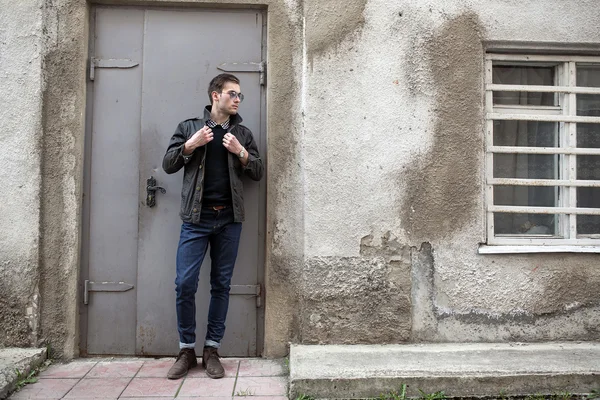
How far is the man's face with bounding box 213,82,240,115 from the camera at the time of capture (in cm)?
380

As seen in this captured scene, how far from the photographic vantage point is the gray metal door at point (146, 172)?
4203mm

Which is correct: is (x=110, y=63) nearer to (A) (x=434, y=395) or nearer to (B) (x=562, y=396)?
(A) (x=434, y=395)

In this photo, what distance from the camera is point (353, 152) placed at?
4094mm

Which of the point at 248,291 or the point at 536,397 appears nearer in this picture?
the point at 536,397

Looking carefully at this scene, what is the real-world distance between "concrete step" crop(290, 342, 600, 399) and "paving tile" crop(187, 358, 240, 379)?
0.47m

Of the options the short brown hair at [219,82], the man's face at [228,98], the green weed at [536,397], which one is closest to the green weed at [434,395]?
the green weed at [536,397]

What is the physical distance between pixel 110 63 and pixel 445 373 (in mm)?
3331

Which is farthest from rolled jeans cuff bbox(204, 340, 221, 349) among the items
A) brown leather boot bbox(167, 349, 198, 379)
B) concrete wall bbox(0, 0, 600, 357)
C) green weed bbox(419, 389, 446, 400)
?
green weed bbox(419, 389, 446, 400)

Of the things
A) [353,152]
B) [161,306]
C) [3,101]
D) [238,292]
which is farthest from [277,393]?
[3,101]

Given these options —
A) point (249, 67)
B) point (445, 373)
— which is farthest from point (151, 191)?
point (445, 373)

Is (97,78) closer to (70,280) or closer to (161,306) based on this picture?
(70,280)

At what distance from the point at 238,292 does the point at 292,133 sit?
1.31m

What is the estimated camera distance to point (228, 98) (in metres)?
3.80

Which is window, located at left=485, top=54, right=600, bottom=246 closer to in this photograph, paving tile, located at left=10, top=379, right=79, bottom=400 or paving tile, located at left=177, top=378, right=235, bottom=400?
paving tile, located at left=177, top=378, right=235, bottom=400
